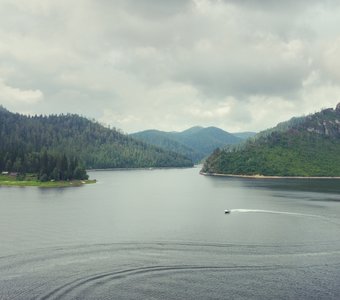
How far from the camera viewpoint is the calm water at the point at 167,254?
7288 centimetres

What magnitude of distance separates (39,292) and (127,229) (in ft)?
191

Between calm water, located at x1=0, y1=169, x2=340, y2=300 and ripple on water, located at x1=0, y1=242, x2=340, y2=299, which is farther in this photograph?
calm water, located at x1=0, y1=169, x2=340, y2=300

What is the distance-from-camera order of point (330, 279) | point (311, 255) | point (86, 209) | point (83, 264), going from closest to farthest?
point (330, 279) < point (83, 264) < point (311, 255) < point (86, 209)

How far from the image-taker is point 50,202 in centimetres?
18925

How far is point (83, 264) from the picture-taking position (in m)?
88.0

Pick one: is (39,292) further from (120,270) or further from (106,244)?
(106,244)

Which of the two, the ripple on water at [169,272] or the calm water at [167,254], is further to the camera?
the calm water at [167,254]

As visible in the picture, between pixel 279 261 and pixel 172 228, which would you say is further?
pixel 172 228

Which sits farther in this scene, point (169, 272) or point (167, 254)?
point (167, 254)

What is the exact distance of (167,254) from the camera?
96750 millimetres

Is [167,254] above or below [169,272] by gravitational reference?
above

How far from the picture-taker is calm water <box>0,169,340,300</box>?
72875 millimetres

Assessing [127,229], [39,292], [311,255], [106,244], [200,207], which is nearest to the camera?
[39,292]

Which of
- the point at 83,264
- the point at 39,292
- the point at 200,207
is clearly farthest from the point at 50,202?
the point at 39,292
